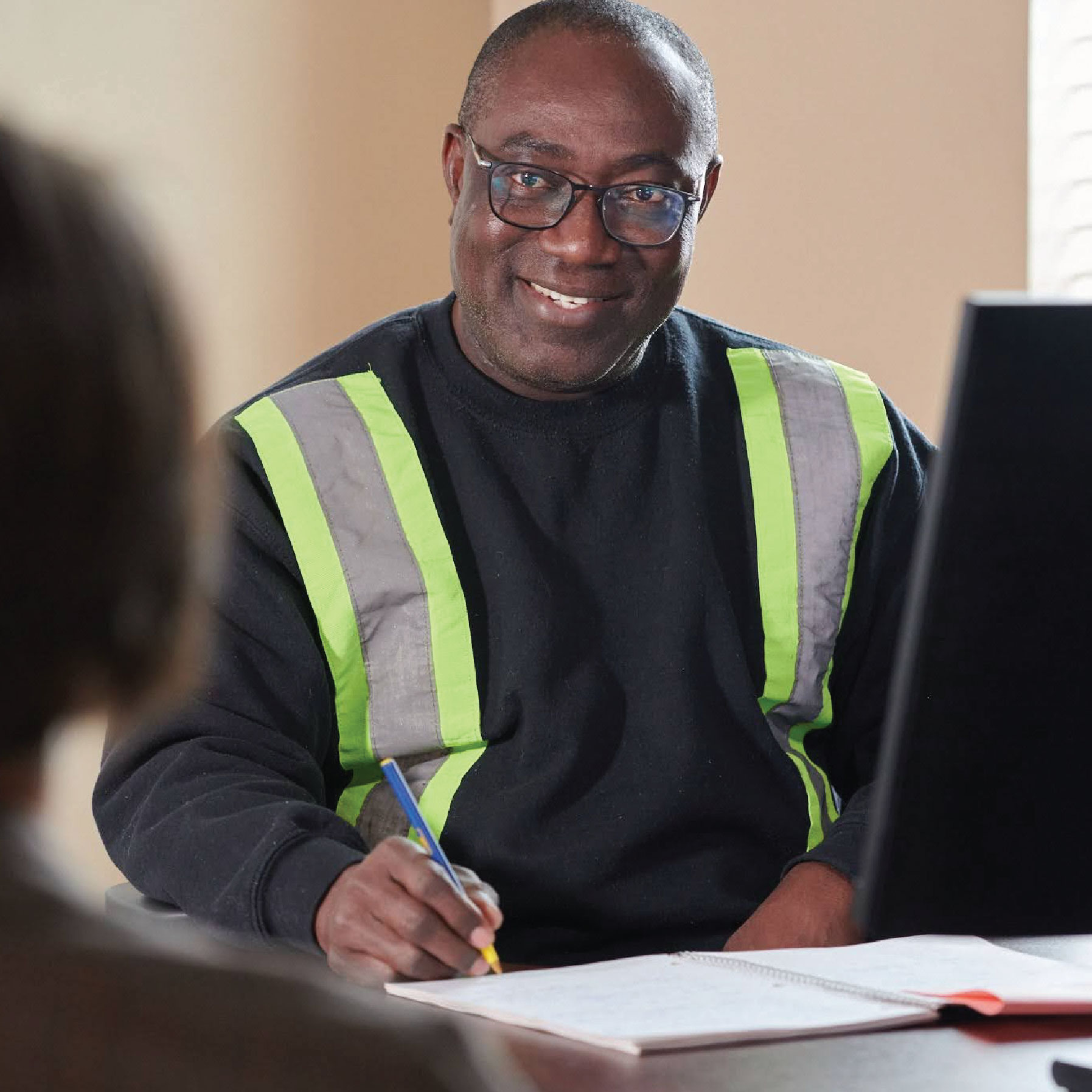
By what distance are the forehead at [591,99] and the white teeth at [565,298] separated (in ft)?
0.45

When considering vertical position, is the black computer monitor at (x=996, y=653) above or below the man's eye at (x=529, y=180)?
below

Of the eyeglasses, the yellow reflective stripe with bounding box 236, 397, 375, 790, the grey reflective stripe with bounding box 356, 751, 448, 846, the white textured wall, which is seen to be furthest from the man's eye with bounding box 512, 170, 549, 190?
the white textured wall

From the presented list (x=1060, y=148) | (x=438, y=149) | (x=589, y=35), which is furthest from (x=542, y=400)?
(x=438, y=149)

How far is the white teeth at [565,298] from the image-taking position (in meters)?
1.78

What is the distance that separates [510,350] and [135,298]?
1.30 m

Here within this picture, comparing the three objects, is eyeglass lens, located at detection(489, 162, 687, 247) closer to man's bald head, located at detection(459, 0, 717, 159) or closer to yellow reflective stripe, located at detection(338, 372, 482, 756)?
man's bald head, located at detection(459, 0, 717, 159)

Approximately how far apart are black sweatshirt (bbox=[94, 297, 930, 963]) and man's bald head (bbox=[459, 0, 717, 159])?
24 centimetres

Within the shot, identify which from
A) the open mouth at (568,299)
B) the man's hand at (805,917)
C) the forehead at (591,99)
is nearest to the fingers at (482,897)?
the man's hand at (805,917)

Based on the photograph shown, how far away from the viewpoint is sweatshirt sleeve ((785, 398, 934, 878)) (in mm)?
1756

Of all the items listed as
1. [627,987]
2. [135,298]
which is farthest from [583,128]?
[135,298]

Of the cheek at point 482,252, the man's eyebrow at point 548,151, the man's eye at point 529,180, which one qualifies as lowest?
the cheek at point 482,252

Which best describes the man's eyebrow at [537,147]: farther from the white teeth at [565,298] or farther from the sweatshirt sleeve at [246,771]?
the sweatshirt sleeve at [246,771]

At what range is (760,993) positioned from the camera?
3.55 feet

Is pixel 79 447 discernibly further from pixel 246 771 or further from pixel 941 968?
pixel 246 771
